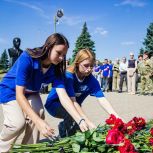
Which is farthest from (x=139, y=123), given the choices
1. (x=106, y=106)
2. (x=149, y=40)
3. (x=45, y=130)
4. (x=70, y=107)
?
(x=149, y=40)

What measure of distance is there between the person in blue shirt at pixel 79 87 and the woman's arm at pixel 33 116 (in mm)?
902

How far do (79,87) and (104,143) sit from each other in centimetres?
215

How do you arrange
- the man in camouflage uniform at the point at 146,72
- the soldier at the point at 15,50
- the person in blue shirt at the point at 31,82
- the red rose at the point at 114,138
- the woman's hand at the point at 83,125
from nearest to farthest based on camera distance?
the red rose at the point at 114,138
the woman's hand at the point at 83,125
the person in blue shirt at the point at 31,82
the soldier at the point at 15,50
the man in camouflage uniform at the point at 146,72

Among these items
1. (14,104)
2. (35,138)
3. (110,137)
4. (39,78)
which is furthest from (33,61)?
(110,137)

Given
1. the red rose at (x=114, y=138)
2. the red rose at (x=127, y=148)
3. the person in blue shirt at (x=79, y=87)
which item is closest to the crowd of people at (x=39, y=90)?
the person in blue shirt at (x=79, y=87)

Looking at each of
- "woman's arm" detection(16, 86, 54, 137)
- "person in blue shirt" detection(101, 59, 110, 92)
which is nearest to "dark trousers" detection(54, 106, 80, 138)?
"woman's arm" detection(16, 86, 54, 137)

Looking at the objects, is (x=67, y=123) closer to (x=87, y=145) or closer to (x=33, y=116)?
(x=33, y=116)

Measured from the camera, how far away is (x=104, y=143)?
111 inches

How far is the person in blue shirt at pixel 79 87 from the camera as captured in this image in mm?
4516

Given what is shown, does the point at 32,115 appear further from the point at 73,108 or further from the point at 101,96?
the point at 101,96

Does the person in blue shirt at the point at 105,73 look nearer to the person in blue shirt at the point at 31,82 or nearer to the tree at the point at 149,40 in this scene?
the person in blue shirt at the point at 31,82

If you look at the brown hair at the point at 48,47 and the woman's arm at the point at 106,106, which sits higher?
the brown hair at the point at 48,47

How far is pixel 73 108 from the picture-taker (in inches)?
155

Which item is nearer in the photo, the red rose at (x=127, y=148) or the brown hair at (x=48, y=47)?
the red rose at (x=127, y=148)
